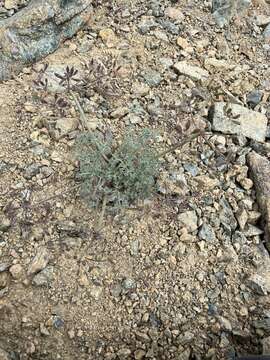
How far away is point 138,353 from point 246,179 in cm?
127

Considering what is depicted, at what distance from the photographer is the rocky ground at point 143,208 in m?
2.90

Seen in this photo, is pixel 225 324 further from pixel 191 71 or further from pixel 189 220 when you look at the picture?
pixel 191 71

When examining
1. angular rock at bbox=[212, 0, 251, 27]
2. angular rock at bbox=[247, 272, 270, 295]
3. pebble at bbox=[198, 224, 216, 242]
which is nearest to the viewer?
angular rock at bbox=[247, 272, 270, 295]

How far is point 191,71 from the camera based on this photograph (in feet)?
12.6

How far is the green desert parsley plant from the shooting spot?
3162 mm

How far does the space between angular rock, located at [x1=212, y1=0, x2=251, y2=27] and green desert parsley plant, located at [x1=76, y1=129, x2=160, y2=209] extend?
144 cm

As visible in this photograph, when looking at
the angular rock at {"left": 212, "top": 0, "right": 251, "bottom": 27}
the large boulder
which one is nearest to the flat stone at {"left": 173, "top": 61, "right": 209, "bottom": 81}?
the angular rock at {"left": 212, "top": 0, "right": 251, "bottom": 27}

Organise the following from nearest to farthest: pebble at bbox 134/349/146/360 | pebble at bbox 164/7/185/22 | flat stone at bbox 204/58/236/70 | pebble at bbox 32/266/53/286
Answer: pebble at bbox 134/349/146/360, pebble at bbox 32/266/53/286, flat stone at bbox 204/58/236/70, pebble at bbox 164/7/185/22

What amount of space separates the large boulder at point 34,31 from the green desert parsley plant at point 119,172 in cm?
93

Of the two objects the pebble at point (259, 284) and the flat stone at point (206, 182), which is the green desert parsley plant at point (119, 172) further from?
the pebble at point (259, 284)

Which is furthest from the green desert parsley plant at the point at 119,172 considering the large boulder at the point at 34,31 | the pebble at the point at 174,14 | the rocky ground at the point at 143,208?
the pebble at the point at 174,14

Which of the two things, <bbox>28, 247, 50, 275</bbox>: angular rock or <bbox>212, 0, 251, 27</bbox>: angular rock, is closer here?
<bbox>28, 247, 50, 275</bbox>: angular rock

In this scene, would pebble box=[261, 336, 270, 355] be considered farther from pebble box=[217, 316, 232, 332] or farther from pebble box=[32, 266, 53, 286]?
pebble box=[32, 266, 53, 286]

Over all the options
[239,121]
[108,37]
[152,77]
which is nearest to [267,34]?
[239,121]
